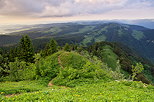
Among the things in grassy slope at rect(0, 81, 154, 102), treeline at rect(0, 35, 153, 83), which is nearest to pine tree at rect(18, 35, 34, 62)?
treeline at rect(0, 35, 153, 83)

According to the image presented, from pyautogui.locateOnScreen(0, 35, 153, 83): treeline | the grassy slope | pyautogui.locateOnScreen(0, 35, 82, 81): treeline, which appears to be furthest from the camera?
pyautogui.locateOnScreen(0, 35, 82, 81): treeline

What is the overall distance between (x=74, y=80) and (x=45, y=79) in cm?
661

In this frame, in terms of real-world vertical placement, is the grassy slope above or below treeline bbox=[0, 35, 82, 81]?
above

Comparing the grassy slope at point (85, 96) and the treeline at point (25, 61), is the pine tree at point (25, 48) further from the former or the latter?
the grassy slope at point (85, 96)

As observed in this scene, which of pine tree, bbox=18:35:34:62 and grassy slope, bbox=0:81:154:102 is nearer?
grassy slope, bbox=0:81:154:102

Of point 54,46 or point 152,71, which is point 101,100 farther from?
point 152,71

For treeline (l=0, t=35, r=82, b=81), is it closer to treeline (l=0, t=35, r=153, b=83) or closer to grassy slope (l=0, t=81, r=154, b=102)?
treeline (l=0, t=35, r=153, b=83)

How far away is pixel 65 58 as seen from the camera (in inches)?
1419

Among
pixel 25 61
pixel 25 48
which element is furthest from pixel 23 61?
pixel 25 48

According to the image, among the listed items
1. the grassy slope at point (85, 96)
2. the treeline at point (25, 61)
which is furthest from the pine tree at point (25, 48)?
the grassy slope at point (85, 96)

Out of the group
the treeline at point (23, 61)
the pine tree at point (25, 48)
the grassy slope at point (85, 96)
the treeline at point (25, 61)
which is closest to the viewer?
the grassy slope at point (85, 96)

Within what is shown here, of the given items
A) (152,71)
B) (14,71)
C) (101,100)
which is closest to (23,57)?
(14,71)

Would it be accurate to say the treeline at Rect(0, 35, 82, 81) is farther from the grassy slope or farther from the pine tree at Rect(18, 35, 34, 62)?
the grassy slope

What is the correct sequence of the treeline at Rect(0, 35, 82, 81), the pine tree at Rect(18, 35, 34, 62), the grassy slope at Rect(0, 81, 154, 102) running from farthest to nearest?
the pine tree at Rect(18, 35, 34, 62), the treeline at Rect(0, 35, 82, 81), the grassy slope at Rect(0, 81, 154, 102)
